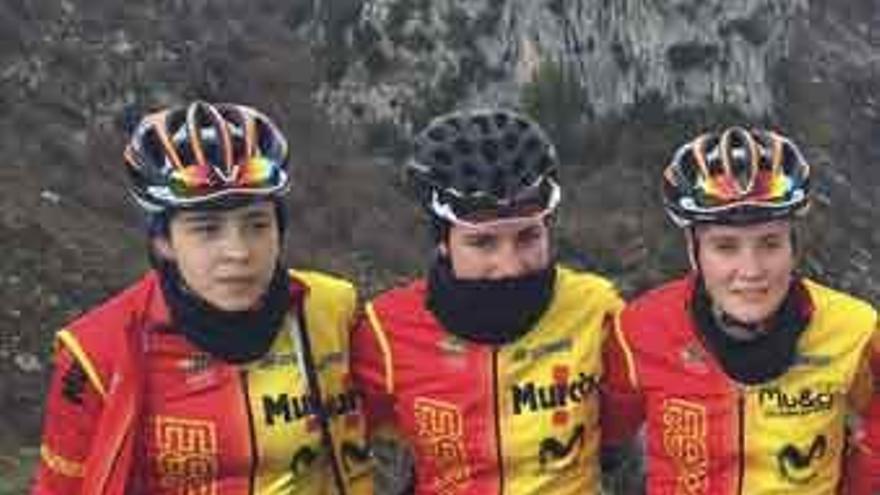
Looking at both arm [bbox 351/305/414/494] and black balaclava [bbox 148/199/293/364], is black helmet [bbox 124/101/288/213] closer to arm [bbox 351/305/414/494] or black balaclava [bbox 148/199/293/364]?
black balaclava [bbox 148/199/293/364]

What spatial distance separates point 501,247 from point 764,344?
1126 mm

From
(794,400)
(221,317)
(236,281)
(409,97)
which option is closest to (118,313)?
(221,317)

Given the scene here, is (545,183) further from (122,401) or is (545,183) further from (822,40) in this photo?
(822,40)

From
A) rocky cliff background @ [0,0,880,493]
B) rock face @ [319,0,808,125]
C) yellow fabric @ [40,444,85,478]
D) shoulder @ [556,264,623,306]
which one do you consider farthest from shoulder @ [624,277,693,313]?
rock face @ [319,0,808,125]

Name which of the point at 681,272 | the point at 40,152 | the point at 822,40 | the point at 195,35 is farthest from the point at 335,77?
the point at 822,40

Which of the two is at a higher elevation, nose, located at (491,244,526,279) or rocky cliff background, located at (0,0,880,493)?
nose, located at (491,244,526,279)

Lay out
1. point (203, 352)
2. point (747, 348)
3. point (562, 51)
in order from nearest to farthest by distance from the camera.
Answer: point (203, 352) < point (747, 348) < point (562, 51)

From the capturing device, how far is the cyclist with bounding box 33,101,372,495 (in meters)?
6.00

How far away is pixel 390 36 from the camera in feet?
116

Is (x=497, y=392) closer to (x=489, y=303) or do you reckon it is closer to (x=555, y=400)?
(x=555, y=400)

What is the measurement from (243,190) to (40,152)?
17.7m

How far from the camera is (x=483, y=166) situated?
6.53 meters

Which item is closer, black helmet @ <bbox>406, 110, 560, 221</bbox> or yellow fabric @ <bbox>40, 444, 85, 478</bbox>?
yellow fabric @ <bbox>40, 444, 85, 478</bbox>

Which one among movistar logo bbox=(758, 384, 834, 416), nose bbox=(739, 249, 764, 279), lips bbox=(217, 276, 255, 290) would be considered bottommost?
movistar logo bbox=(758, 384, 834, 416)
